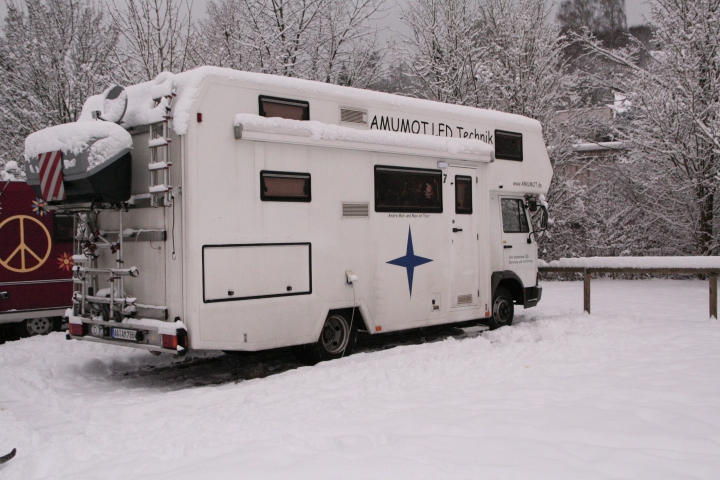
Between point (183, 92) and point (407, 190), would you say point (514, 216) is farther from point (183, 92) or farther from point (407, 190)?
point (183, 92)

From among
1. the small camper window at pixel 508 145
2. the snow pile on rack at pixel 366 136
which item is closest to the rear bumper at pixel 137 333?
the snow pile on rack at pixel 366 136

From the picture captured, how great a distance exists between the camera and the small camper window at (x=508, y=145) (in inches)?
408

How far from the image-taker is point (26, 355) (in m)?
8.59

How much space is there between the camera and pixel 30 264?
10766 millimetres

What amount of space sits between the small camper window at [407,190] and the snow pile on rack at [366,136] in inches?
13.4

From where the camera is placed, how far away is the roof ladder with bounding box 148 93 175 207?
6852mm

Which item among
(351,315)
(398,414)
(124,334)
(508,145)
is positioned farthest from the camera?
(508,145)

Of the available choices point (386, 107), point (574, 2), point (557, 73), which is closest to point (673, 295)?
point (557, 73)

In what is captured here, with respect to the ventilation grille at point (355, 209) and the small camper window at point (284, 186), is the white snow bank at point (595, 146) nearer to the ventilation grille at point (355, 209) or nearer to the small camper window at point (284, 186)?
the ventilation grille at point (355, 209)

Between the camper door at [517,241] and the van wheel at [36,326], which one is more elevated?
the camper door at [517,241]

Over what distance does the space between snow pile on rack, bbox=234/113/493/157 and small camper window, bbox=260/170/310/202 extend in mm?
474

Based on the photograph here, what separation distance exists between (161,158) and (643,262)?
789 cm

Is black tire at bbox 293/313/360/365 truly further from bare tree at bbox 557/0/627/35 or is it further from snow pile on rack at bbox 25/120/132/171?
bare tree at bbox 557/0/627/35

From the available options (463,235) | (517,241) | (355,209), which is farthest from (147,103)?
(517,241)
